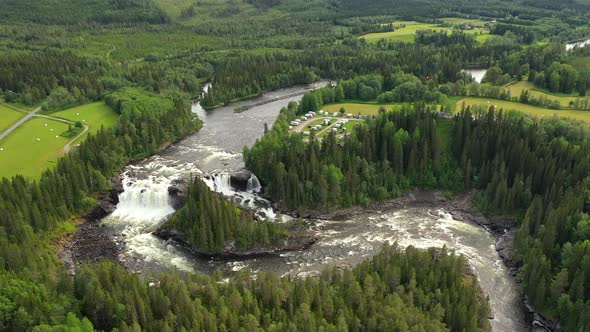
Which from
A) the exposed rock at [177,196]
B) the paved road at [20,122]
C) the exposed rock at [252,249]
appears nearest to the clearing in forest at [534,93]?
the exposed rock at [252,249]

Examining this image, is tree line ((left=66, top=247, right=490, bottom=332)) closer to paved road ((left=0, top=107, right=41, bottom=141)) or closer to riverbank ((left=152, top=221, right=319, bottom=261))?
riverbank ((left=152, top=221, right=319, bottom=261))

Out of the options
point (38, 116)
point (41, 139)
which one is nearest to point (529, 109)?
point (41, 139)

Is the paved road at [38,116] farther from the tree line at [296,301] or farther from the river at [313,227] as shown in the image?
the tree line at [296,301]

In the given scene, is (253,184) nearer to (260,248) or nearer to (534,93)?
(260,248)

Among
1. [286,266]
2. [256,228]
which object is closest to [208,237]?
[256,228]

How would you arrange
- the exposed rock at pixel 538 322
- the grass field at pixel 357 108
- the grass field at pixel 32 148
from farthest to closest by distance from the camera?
the grass field at pixel 357 108
the grass field at pixel 32 148
the exposed rock at pixel 538 322

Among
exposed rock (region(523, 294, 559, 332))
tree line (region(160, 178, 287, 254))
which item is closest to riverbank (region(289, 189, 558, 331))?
exposed rock (region(523, 294, 559, 332))
